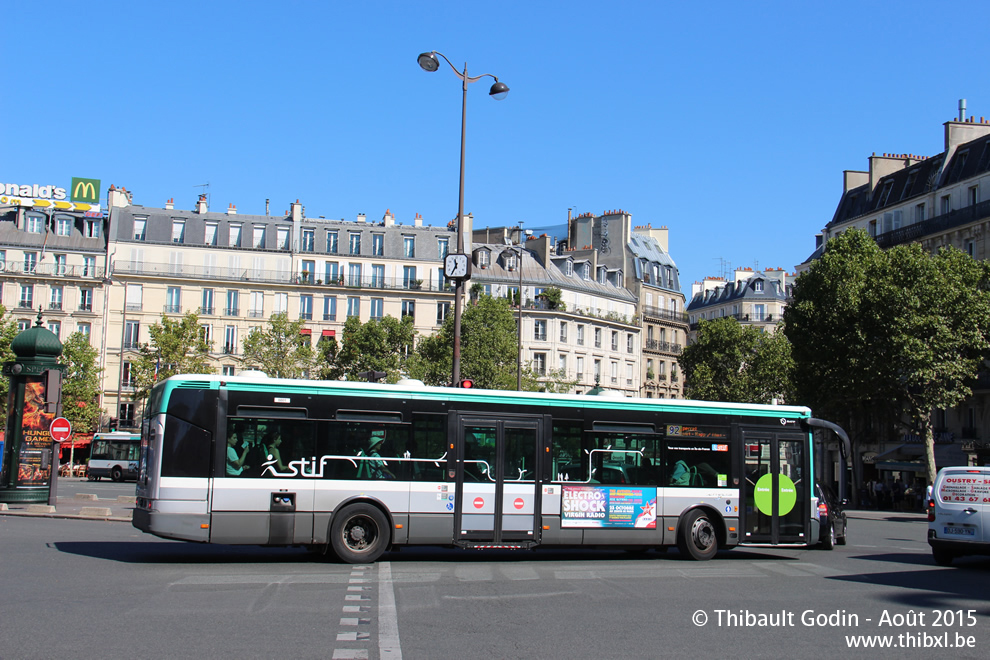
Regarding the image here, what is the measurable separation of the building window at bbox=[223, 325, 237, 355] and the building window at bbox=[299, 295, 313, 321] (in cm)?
442

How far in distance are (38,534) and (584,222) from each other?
71.8 metres

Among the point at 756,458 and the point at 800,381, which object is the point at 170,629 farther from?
the point at 800,381

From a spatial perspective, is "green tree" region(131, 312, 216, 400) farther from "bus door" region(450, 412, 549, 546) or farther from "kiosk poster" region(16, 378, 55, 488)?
"bus door" region(450, 412, 549, 546)

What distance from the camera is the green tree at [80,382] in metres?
60.1

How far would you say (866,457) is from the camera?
5622cm

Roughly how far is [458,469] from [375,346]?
48743mm

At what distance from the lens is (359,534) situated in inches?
572

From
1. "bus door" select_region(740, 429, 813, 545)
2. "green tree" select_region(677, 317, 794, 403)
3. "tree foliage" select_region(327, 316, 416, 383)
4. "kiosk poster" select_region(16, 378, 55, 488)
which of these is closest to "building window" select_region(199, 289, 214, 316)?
"tree foliage" select_region(327, 316, 416, 383)

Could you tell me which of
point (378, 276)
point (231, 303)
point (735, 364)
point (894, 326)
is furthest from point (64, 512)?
point (735, 364)

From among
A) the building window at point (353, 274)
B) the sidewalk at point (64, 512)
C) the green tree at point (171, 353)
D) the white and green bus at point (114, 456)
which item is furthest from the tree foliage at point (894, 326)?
the green tree at point (171, 353)

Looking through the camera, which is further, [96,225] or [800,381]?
[96,225]

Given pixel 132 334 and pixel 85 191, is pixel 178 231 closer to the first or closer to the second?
pixel 132 334

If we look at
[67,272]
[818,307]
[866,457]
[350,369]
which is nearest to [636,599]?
[818,307]

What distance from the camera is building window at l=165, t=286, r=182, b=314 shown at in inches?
2608
